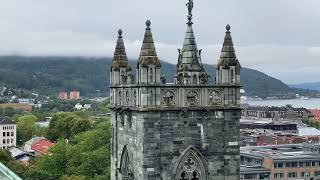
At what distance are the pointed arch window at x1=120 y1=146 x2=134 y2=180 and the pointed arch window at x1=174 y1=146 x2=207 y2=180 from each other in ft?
8.43

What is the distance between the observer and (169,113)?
27078 mm

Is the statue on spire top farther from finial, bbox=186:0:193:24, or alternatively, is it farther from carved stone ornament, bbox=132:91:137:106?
carved stone ornament, bbox=132:91:137:106

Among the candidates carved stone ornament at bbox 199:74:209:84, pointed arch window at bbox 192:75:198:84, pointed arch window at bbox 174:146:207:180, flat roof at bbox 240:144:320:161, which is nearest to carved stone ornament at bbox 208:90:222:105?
carved stone ornament at bbox 199:74:209:84

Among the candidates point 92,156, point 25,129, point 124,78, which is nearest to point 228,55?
point 124,78

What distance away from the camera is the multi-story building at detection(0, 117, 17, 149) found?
508 feet

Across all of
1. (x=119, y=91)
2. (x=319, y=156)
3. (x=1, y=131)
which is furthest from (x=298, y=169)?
(x=119, y=91)

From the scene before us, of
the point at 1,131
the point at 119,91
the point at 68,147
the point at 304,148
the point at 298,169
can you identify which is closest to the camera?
the point at 119,91

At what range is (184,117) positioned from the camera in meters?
27.4

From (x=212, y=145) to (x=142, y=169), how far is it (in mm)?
3200

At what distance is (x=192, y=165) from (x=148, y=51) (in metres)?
5.15

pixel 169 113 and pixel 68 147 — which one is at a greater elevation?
pixel 169 113

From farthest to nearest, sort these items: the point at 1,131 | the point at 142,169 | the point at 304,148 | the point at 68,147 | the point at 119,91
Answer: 1. the point at 1,131
2. the point at 304,148
3. the point at 68,147
4. the point at 119,91
5. the point at 142,169

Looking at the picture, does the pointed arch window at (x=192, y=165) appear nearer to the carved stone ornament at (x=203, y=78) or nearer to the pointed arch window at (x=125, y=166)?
the pointed arch window at (x=125, y=166)

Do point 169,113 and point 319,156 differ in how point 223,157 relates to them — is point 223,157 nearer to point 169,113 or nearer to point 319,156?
point 169,113
